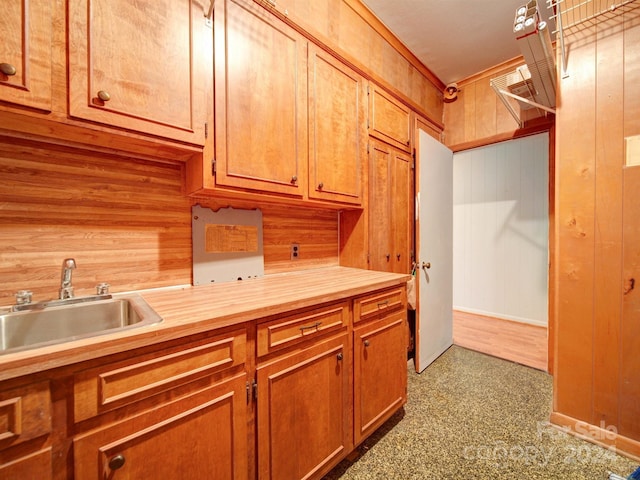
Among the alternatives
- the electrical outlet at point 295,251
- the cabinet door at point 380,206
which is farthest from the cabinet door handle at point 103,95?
Answer: the cabinet door at point 380,206

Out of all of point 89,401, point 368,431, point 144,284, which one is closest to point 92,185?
point 144,284

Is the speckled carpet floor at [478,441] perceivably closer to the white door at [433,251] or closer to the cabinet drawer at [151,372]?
the white door at [433,251]

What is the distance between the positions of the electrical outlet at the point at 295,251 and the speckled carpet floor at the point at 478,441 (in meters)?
1.14

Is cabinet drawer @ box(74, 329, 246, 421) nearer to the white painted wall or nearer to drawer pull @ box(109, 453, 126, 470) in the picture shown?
drawer pull @ box(109, 453, 126, 470)

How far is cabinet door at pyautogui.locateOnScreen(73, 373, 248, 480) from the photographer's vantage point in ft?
2.32

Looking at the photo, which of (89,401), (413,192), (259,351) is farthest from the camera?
(413,192)

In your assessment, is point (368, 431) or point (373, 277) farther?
point (373, 277)

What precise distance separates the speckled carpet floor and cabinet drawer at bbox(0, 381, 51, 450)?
1.20m

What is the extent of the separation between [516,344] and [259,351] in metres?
2.98

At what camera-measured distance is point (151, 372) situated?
77cm

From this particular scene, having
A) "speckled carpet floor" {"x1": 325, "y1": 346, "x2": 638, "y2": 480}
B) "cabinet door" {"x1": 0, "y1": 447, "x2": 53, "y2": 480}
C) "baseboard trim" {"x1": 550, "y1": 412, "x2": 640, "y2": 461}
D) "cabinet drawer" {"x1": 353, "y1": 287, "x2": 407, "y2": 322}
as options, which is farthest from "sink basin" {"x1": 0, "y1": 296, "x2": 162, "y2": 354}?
"baseboard trim" {"x1": 550, "y1": 412, "x2": 640, "y2": 461}

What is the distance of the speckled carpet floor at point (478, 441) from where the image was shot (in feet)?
4.39

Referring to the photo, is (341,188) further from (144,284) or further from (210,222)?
(144,284)

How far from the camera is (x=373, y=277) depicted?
5.32 ft
